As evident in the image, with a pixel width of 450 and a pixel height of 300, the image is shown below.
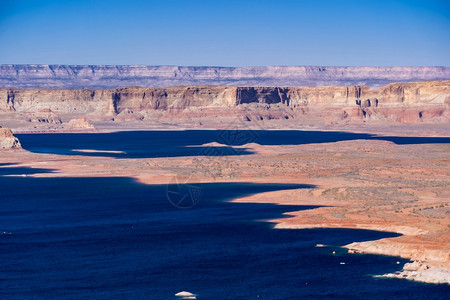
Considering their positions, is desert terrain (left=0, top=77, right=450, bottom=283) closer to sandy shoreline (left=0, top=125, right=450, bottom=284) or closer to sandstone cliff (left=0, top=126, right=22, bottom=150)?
sandy shoreline (left=0, top=125, right=450, bottom=284)

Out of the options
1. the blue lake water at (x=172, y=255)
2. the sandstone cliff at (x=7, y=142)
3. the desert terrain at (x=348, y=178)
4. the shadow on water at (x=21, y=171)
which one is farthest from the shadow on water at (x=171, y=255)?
the sandstone cliff at (x=7, y=142)

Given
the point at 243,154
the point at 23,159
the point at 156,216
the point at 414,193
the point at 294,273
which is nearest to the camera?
the point at 294,273

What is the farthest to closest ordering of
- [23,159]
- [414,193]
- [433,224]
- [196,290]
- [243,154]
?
[243,154] < [23,159] < [414,193] < [433,224] < [196,290]

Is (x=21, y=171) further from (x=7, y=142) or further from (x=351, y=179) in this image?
(x=351, y=179)

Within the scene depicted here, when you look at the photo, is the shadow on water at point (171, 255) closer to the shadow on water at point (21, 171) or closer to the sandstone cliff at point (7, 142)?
the shadow on water at point (21, 171)

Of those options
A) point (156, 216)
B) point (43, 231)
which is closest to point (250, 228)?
point (156, 216)

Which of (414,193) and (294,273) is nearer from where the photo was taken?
(294,273)

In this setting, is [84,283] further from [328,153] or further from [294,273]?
[328,153]
